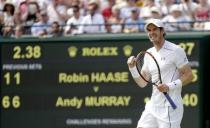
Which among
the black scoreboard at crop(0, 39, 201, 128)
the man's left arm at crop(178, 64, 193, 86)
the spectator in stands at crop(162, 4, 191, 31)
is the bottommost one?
the black scoreboard at crop(0, 39, 201, 128)

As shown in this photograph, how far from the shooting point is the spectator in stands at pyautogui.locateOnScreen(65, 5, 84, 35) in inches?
518

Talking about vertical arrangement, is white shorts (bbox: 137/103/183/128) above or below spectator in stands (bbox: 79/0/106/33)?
below

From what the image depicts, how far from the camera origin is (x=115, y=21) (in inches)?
525

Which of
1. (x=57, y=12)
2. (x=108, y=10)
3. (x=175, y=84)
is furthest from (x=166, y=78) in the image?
(x=57, y=12)

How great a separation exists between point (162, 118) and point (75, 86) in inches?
170

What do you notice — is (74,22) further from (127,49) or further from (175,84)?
(175,84)

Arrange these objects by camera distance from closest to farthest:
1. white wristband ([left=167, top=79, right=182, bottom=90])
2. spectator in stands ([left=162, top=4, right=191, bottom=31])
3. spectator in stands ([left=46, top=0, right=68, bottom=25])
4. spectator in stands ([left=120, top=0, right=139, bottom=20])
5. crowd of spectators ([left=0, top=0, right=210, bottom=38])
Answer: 1. white wristband ([left=167, top=79, right=182, bottom=90])
2. spectator in stands ([left=162, top=4, right=191, bottom=31])
3. crowd of spectators ([left=0, top=0, right=210, bottom=38])
4. spectator in stands ([left=120, top=0, right=139, bottom=20])
5. spectator in stands ([left=46, top=0, right=68, bottom=25])

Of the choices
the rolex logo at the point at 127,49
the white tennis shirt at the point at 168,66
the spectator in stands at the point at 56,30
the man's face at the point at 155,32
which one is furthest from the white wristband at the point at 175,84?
the spectator in stands at the point at 56,30

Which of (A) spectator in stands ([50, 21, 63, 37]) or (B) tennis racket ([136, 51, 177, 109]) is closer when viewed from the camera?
(B) tennis racket ([136, 51, 177, 109])

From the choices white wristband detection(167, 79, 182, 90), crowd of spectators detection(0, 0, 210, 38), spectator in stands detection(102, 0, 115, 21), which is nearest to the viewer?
white wristband detection(167, 79, 182, 90)

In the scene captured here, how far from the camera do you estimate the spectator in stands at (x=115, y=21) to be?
41.9ft

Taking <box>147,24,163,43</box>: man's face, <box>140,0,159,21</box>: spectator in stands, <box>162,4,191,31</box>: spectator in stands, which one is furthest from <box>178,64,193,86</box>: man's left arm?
<box>140,0,159,21</box>: spectator in stands

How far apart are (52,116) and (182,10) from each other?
278 centimetres

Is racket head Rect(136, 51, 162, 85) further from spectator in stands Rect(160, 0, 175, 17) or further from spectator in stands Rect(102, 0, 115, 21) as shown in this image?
spectator in stands Rect(102, 0, 115, 21)
